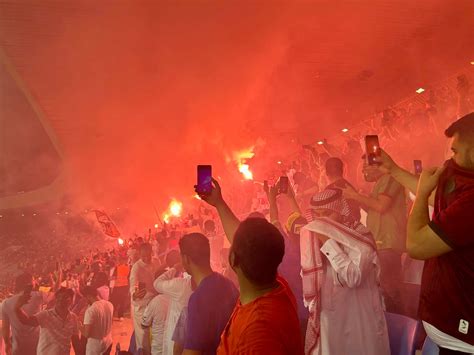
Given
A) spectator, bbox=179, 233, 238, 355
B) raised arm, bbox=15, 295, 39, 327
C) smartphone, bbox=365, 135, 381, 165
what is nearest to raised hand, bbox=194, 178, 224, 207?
spectator, bbox=179, 233, 238, 355

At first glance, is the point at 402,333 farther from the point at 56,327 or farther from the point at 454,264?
the point at 56,327

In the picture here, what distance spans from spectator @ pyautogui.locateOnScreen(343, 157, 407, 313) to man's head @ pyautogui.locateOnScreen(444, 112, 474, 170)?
3.98 feet

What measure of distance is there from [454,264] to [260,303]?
2.26 ft

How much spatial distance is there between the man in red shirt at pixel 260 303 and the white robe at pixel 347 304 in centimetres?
63

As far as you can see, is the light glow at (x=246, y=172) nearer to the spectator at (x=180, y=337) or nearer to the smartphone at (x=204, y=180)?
the spectator at (x=180, y=337)

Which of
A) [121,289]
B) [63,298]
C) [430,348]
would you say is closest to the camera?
[430,348]

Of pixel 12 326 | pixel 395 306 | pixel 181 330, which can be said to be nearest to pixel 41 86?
pixel 12 326

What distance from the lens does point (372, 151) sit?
1.96 meters

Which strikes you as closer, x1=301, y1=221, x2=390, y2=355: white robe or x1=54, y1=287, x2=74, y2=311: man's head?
x1=301, y1=221, x2=390, y2=355: white robe

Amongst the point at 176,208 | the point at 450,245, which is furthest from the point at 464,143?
the point at 176,208

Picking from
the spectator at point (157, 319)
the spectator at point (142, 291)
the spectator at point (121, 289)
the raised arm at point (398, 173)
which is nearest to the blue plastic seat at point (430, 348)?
the raised arm at point (398, 173)

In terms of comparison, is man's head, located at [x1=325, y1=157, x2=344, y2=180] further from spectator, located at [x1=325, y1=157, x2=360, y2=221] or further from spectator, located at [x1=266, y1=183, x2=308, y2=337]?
spectator, located at [x1=266, y1=183, x2=308, y2=337]

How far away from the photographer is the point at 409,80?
221 inches

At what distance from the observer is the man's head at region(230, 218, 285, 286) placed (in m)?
1.28
